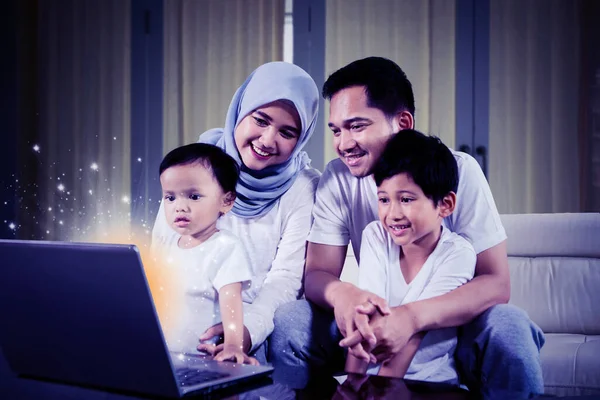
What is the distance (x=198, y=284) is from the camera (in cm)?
111

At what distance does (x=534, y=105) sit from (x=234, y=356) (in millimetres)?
2458

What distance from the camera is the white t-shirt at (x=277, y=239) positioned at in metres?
1.21

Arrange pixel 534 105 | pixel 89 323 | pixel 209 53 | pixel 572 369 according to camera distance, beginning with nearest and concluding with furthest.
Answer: pixel 89 323 → pixel 572 369 → pixel 534 105 → pixel 209 53

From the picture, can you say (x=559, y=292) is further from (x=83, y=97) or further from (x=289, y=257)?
(x=83, y=97)

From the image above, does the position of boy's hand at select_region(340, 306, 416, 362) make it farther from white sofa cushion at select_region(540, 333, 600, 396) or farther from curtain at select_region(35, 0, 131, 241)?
curtain at select_region(35, 0, 131, 241)

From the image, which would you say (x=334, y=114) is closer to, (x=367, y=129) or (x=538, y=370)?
(x=367, y=129)

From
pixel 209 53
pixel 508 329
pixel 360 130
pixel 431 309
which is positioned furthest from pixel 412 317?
pixel 209 53

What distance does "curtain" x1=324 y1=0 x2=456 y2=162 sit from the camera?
120 inches

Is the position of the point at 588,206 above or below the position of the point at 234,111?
below

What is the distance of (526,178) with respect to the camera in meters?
3.01

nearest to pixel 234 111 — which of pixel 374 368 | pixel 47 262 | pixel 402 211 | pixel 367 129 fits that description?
pixel 367 129

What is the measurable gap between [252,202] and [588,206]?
85.6 inches

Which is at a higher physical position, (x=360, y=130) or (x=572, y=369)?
(x=360, y=130)

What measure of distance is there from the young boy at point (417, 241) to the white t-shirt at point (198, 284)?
23 centimetres
